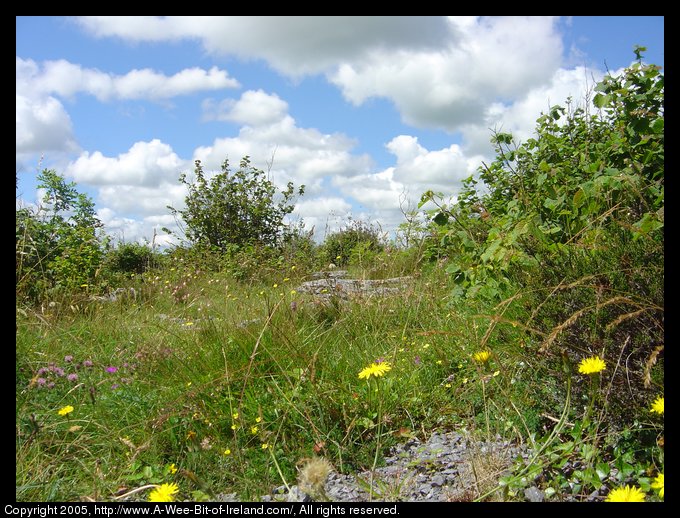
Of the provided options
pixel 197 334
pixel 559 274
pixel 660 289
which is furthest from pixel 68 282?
pixel 660 289

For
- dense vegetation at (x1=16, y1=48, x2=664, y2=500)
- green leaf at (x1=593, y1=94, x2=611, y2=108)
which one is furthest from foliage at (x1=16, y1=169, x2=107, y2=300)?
green leaf at (x1=593, y1=94, x2=611, y2=108)

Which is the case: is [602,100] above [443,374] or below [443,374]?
above

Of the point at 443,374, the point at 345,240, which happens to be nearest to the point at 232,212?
the point at 345,240

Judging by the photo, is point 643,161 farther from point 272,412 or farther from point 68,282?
point 68,282

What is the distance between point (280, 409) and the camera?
270 cm

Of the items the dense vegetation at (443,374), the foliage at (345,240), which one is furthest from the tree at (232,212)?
the dense vegetation at (443,374)

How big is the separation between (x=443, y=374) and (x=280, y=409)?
3.28 ft

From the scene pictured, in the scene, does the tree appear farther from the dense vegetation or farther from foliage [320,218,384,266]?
the dense vegetation

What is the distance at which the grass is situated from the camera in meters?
2.30

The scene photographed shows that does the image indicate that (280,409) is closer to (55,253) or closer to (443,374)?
(443,374)

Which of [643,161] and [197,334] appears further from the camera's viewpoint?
[197,334]

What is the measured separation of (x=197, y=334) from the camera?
397 cm
